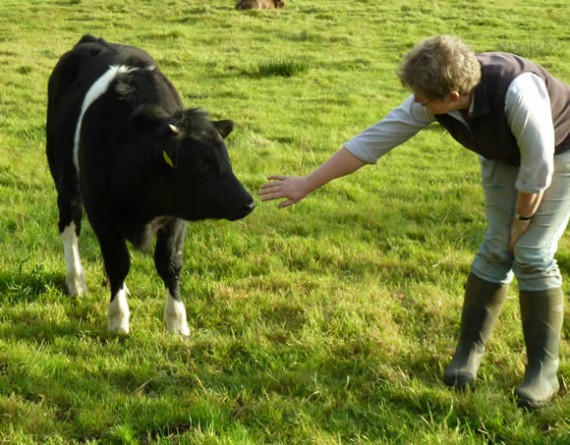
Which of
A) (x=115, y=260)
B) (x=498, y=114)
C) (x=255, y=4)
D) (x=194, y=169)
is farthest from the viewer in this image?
(x=255, y=4)

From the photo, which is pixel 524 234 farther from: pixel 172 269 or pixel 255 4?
pixel 255 4

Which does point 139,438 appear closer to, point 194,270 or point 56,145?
point 194,270

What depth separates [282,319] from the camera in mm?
4938

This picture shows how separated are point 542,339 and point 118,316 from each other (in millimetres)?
2586

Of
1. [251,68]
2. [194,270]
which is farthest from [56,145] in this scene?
[251,68]

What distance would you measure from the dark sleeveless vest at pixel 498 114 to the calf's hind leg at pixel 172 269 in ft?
6.91

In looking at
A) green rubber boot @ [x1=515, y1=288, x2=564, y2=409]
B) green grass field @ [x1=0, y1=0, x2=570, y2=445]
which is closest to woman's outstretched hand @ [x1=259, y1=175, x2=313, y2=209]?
green grass field @ [x1=0, y1=0, x2=570, y2=445]

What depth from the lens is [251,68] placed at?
14586 millimetres

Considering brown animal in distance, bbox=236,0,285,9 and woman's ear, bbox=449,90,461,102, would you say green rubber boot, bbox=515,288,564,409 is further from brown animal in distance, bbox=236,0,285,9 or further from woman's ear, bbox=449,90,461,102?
brown animal in distance, bbox=236,0,285,9

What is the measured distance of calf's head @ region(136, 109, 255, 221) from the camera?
452cm

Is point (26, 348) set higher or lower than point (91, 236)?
higher

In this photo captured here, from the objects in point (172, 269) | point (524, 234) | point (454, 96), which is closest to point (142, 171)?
point (172, 269)

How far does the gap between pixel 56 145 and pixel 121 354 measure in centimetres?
213

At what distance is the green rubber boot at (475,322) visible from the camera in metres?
4.06
